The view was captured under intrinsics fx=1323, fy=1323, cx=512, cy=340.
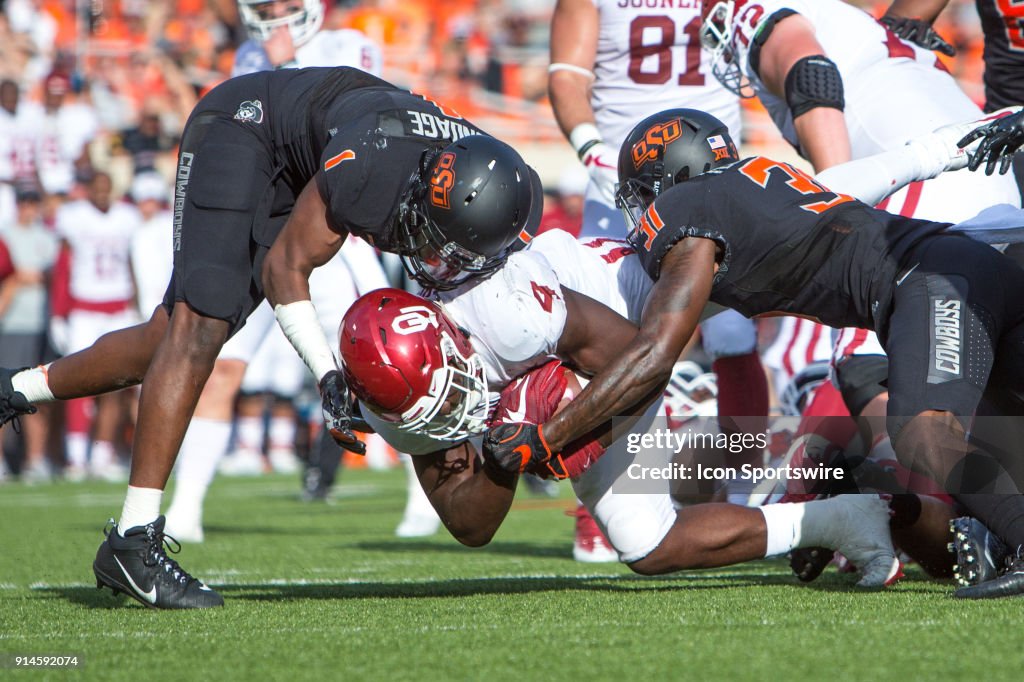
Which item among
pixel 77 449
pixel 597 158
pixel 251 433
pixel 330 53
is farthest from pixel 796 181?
pixel 251 433

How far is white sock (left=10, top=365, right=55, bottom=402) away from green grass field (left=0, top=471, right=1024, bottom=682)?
61 centimetres

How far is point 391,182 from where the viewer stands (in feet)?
12.1

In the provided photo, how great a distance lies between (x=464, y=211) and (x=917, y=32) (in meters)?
2.43

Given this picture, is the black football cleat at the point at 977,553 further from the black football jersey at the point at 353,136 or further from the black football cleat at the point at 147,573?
the black football cleat at the point at 147,573

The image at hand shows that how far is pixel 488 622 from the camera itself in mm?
3207

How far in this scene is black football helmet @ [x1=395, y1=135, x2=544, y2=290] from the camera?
→ 11.2 ft

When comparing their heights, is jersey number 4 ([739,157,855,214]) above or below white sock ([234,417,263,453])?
above

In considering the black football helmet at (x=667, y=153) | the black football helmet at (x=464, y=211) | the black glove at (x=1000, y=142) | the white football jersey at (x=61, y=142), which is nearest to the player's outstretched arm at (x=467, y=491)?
the black football helmet at (x=464, y=211)

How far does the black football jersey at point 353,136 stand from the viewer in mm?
3678

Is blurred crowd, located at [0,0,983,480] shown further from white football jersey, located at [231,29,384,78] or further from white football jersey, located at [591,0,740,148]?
white football jersey, located at [591,0,740,148]

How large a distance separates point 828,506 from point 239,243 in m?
1.87

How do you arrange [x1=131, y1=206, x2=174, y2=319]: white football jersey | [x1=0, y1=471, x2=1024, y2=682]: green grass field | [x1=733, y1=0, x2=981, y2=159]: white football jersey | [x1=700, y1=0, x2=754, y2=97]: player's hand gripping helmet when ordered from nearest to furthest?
[x1=0, y1=471, x2=1024, y2=682]: green grass field → [x1=733, y1=0, x2=981, y2=159]: white football jersey → [x1=700, y1=0, x2=754, y2=97]: player's hand gripping helmet → [x1=131, y1=206, x2=174, y2=319]: white football jersey

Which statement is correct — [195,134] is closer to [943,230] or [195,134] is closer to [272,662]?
[272,662]

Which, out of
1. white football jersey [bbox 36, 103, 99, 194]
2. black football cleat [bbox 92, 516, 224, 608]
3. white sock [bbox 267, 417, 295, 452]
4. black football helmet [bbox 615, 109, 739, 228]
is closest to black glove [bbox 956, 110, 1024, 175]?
black football helmet [bbox 615, 109, 739, 228]
